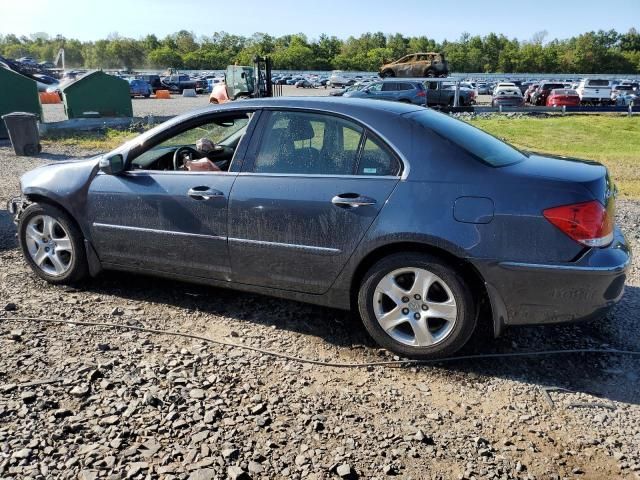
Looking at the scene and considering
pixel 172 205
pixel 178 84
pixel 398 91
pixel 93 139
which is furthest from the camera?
pixel 178 84

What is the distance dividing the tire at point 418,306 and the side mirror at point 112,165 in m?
2.13

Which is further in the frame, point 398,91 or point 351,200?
point 398,91

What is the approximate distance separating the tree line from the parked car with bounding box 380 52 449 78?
8012cm

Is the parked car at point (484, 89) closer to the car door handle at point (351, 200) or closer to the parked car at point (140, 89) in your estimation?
the parked car at point (140, 89)

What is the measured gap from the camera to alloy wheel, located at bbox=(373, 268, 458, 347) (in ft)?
11.6

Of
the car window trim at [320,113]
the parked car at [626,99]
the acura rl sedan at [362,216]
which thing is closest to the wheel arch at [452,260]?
the acura rl sedan at [362,216]

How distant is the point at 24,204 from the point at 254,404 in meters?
3.05

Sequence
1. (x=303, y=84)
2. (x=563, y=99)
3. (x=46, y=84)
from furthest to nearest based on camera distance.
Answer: (x=303, y=84), (x=46, y=84), (x=563, y=99)

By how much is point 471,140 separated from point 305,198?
1196mm

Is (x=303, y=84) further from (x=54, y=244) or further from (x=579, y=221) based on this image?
(x=579, y=221)

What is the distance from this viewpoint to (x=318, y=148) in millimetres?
3939

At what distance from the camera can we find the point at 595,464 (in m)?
2.74

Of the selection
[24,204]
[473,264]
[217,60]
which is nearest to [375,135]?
[473,264]

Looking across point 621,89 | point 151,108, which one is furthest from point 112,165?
point 621,89
